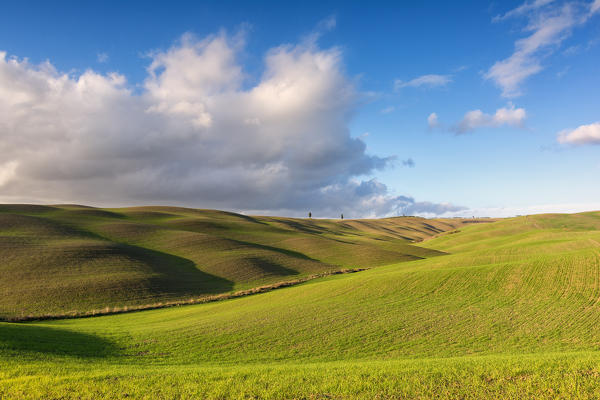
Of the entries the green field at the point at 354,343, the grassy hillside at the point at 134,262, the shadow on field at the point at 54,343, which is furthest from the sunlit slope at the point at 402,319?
the grassy hillside at the point at 134,262

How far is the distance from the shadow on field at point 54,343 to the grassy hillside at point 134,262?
585 inches

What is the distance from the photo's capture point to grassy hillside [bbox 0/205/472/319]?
40344mm

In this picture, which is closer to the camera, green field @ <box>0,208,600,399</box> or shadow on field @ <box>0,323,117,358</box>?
green field @ <box>0,208,600,399</box>

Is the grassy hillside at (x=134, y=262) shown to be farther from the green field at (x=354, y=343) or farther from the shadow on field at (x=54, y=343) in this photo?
the shadow on field at (x=54, y=343)

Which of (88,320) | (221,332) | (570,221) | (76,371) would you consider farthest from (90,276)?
(570,221)

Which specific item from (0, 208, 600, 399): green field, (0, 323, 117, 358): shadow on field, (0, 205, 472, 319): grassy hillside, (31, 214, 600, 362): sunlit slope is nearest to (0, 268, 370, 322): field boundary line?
(0, 205, 472, 319): grassy hillside

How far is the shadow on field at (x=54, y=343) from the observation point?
1847cm

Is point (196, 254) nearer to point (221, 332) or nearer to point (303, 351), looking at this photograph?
point (221, 332)

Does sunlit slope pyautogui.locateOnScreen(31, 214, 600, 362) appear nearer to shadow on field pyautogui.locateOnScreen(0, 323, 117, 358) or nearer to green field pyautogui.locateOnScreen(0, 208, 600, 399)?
green field pyautogui.locateOnScreen(0, 208, 600, 399)

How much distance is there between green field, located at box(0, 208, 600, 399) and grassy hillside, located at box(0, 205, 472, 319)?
7.79 feet

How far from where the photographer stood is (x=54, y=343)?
20484 millimetres

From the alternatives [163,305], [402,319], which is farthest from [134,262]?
[402,319]

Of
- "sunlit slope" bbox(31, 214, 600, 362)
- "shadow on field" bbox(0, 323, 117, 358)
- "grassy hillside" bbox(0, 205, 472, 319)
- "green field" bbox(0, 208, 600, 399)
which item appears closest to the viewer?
"green field" bbox(0, 208, 600, 399)

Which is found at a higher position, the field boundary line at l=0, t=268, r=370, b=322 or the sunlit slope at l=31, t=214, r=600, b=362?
the sunlit slope at l=31, t=214, r=600, b=362
